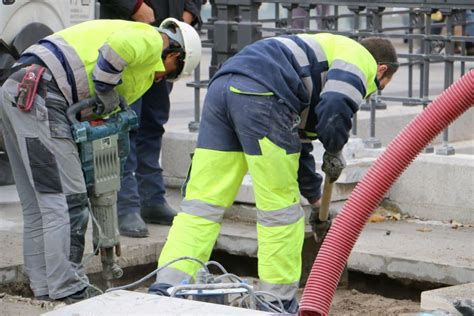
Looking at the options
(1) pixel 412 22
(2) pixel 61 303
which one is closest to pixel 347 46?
(2) pixel 61 303

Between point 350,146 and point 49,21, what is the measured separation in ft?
7.47

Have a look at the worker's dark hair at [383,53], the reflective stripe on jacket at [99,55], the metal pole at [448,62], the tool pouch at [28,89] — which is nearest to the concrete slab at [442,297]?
the worker's dark hair at [383,53]

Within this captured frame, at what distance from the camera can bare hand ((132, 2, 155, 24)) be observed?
23.9 ft

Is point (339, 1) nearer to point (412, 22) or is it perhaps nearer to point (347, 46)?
point (347, 46)

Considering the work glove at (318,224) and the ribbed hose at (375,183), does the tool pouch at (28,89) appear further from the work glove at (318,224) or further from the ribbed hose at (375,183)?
the ribbed hose at (375,183)

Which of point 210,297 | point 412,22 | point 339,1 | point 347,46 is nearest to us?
point 210,297

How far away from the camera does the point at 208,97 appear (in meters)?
5.81

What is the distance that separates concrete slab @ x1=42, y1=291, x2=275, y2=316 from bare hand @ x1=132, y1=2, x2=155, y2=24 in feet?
11.2

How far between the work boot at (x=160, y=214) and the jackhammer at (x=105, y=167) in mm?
1288

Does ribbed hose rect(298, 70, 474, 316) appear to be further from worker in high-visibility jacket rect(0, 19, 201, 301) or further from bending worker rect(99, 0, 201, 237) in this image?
bending worker rect(99, 0, 201, 237)

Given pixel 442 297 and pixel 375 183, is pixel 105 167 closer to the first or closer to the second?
pixel 442 297

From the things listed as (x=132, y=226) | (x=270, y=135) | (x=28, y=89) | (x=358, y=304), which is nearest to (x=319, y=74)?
(x=270, y=135)

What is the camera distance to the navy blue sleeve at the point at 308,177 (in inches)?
250

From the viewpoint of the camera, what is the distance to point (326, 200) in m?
6.29
